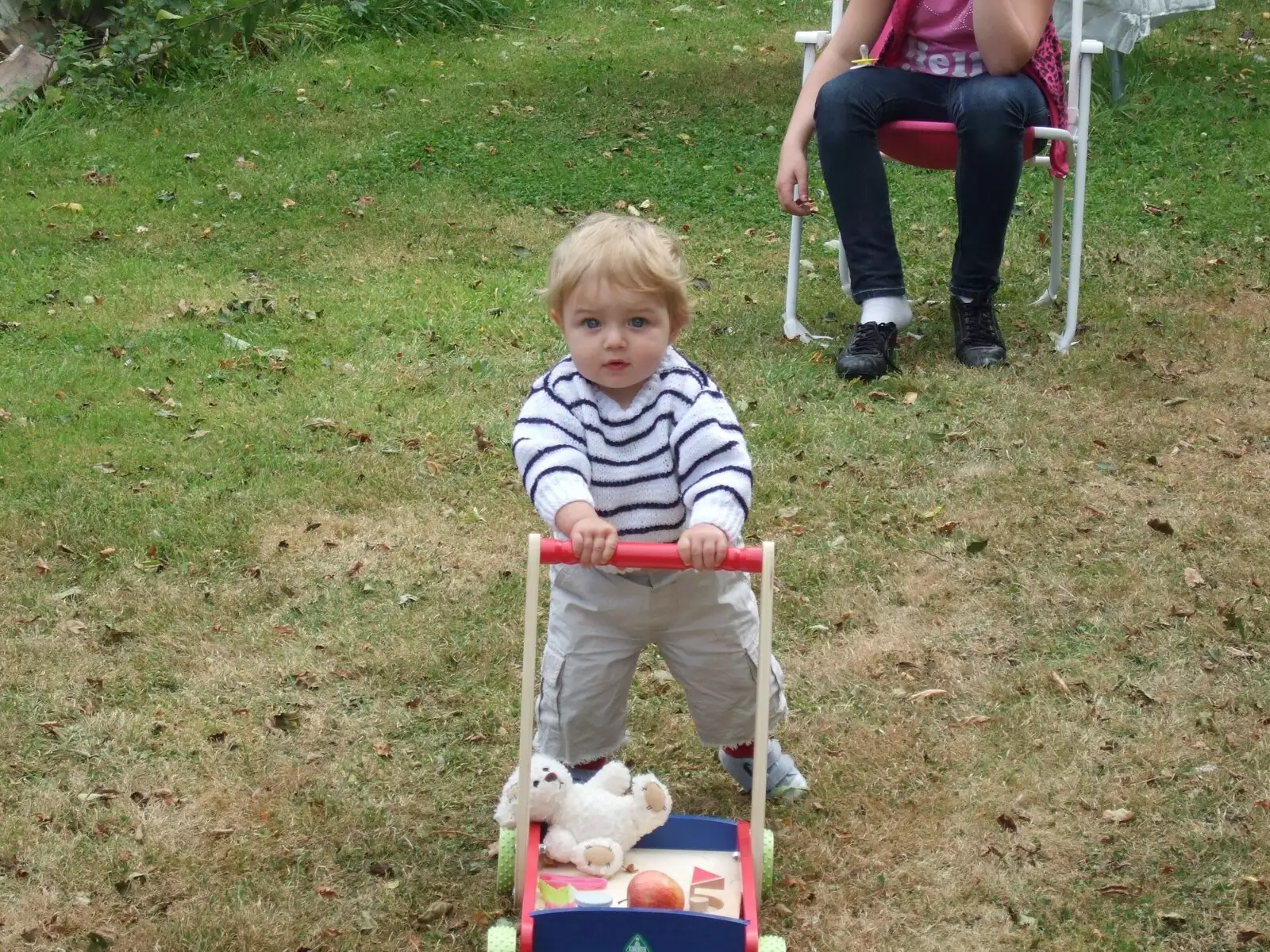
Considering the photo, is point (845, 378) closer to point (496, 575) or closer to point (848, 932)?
point (496, 575)

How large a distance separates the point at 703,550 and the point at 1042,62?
10.6ft

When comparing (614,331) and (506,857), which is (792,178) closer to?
(614,331)

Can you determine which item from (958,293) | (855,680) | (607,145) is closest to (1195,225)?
(958,293)

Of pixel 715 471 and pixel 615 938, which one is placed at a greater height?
pixel 715 471

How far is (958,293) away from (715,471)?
2.81 meters

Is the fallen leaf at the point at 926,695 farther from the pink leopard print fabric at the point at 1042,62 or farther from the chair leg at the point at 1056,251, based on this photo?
the chair leg at the point at 1056,251

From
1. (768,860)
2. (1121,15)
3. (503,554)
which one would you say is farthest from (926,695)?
(1121,15)

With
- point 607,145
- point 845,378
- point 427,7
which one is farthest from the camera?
point 427,7

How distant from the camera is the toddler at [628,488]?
2488 millimetres

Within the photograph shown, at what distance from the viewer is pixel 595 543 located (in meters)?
2.32

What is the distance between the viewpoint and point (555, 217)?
6926 millimetres

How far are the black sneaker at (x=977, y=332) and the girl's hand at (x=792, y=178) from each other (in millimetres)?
599

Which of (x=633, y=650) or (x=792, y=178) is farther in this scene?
(x=792, y=178)

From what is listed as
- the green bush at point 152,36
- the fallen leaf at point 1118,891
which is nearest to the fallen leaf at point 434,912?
the fallen leaf at point 1118,891
